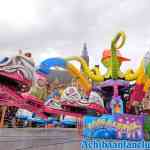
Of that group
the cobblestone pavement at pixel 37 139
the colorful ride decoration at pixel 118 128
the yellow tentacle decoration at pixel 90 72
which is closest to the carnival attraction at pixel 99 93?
the yellow tentacle decoration at pixel 90 72

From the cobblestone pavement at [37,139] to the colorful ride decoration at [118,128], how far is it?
11.9 ft

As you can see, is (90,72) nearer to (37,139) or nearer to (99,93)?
(99,93)

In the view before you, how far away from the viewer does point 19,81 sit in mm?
17922

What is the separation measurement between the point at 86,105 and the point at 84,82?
145 cm

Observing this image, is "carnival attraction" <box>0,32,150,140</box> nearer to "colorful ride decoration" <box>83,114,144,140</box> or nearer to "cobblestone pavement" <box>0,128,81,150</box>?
"colorful ride decoration" <box>83,114,144,140</box>

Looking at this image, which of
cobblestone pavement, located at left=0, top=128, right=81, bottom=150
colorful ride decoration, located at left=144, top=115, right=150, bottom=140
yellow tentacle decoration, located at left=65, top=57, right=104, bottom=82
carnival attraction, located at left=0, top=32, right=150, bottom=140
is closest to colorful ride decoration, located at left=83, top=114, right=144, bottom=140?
colorful ride decoration, located at left=144, top=115, right=150, bottom=140

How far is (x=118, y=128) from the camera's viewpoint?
61.6ft

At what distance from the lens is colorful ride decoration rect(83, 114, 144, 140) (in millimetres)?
18625

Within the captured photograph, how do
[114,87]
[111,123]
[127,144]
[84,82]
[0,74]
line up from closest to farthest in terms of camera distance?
[127,144] < [0,74] < [111,123] < [114,87] < [84,82]

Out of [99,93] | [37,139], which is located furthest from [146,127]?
[37,139]

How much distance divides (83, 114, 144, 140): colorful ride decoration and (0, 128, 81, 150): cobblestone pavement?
3626 millimetres

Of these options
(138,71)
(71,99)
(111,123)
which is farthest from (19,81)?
(138,71)

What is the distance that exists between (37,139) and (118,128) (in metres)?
6.31

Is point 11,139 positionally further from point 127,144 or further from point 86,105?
point 86,105
